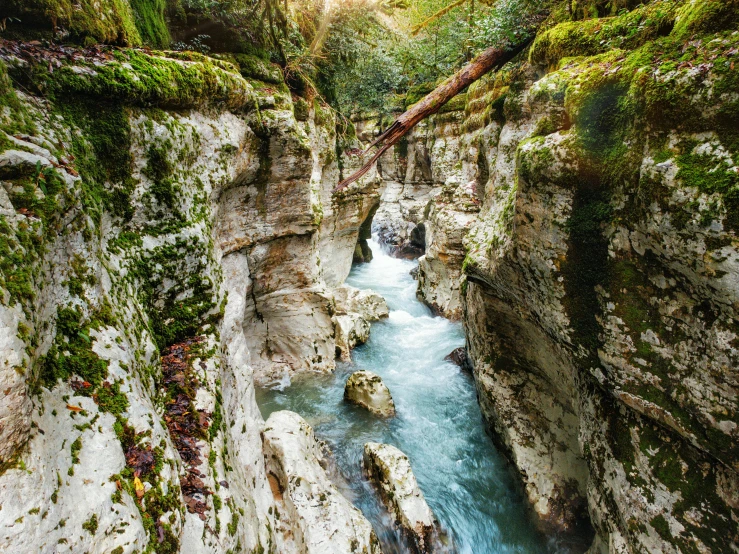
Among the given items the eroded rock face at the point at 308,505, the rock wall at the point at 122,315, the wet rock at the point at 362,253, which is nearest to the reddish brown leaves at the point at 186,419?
the rock wall at the point at 122,315

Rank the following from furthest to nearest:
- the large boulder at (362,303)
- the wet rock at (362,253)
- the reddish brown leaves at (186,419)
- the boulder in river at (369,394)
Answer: the wet rock at (362,253)
the large boulder at (362,303)
the boulder in river at (369,394)
the reddish brown leaves at (186,419)

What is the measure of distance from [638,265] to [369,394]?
654 centimetres

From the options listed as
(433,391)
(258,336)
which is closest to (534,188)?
(433,391)

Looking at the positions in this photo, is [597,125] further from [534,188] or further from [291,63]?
[291,63]

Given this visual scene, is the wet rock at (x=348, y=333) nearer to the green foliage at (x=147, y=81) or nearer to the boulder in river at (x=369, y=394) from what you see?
the boulder in river at (x=369, y=394)

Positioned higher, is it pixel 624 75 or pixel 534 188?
pixel 624 75

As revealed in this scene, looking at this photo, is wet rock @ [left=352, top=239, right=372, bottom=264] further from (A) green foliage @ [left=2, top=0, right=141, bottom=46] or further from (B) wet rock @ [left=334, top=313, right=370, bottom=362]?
(A) green foliage @ [left=2, top=0, right=141, bottom=46]

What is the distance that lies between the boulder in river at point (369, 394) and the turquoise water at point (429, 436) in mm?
216

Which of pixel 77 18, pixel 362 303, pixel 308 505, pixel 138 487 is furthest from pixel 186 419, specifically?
pixel 362 303

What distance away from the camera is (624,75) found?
396 centimetres

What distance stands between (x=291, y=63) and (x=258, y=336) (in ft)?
25.0

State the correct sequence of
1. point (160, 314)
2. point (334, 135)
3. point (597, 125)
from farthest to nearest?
1. point (334, 135)
2. point (160, 314)
3. point (597, 125)

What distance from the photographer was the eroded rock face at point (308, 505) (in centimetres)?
472

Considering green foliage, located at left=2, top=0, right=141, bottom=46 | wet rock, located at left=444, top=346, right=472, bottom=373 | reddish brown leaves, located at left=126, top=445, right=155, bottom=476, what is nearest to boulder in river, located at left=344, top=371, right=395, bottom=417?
wet rock, located at left=444, top=346, right=472, bottom=373
